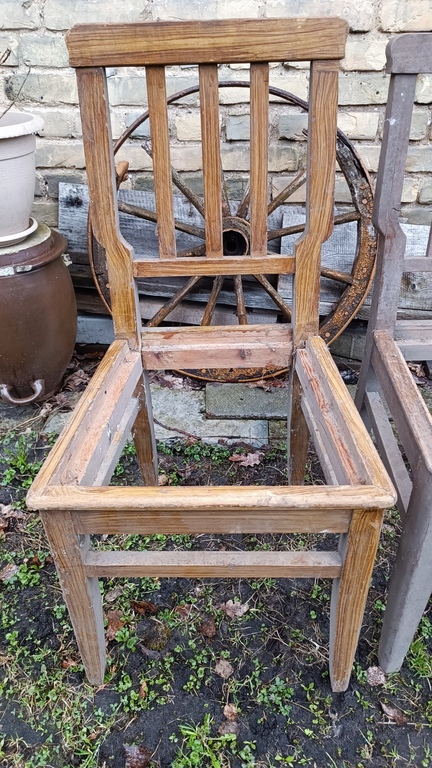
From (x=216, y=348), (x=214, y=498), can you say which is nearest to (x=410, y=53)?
(x=216, y=348)

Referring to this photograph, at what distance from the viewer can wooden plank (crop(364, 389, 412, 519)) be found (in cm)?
132

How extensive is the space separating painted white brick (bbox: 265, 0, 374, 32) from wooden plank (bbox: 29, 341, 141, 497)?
1.51m

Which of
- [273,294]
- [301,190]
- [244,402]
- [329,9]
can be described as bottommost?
[244,402]

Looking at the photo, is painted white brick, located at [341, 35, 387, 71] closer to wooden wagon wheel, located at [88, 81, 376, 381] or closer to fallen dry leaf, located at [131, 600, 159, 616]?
wooden wagon wheel, located at [88, 81, 376, 381]

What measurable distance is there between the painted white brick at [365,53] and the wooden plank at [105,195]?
1281 millimetres

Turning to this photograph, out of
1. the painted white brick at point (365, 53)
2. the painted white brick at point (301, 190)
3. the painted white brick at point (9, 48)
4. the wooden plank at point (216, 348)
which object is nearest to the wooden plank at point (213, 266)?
the wooden plank at point (216, 348)

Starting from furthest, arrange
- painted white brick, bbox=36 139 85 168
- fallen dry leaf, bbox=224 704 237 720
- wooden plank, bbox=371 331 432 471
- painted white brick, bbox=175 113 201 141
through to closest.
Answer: painted white brick, bbox=36 139 85 168 → painted white brick, bbox=175 113 201 141 → fallen dry leaf, bbox=224 704 237 720 → wooden plank, bbox=371 331 432 471

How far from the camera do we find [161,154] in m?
1.37

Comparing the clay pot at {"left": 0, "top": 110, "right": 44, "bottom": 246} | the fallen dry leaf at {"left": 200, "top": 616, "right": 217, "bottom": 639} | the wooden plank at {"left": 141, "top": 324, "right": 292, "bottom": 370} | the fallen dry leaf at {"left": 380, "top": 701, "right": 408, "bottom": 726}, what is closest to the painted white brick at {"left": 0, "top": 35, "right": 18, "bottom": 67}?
the clay pot at {"left": 0, "top": 110, "right": 44, "bottom": 246}

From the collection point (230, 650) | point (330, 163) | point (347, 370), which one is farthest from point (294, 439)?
point (347, 370)

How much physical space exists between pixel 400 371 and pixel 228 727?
0.95 meters

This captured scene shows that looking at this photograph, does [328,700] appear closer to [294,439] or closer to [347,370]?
[294,439]

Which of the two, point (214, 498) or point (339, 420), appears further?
point (339, 420)

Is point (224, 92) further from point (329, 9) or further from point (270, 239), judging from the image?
point (270, 239)
